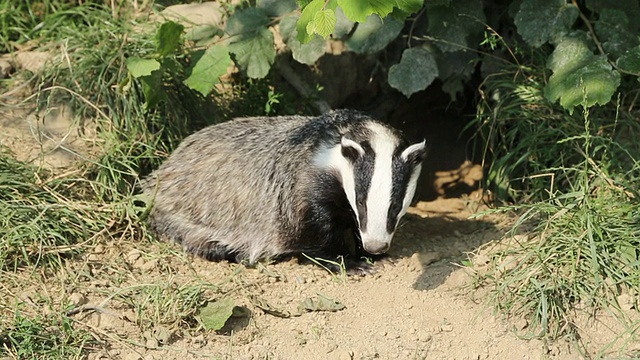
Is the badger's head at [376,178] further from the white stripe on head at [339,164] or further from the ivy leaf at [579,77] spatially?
the ivy leaf at [579,77]

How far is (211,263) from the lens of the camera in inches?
204

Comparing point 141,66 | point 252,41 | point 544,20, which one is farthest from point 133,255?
point 544,20

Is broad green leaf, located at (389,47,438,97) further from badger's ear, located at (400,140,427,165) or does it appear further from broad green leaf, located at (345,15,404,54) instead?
badger's ear, located at (400,140,427,165)

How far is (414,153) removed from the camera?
4.86 meters

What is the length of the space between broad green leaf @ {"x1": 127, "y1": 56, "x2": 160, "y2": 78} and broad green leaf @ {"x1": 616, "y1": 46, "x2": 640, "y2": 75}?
2525 millimetres

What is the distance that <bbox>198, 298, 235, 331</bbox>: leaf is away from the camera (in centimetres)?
424

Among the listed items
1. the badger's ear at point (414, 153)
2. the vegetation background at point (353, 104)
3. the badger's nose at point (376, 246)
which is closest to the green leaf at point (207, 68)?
the vegetation background at point (353, 104)

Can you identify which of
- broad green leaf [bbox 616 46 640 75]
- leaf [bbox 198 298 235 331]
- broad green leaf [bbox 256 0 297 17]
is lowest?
leaf [bbox 198 298 235 331]

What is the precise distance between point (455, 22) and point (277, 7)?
1.10 meters

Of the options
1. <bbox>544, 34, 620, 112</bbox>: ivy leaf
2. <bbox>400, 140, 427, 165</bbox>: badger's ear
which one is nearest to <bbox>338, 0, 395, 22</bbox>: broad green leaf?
<bbox>400, 140, 427, 165</bbox>: badger's ear

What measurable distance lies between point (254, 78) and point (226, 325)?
1926mm

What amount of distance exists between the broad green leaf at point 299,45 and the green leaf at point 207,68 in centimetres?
40

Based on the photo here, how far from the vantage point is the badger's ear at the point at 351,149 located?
187 inches

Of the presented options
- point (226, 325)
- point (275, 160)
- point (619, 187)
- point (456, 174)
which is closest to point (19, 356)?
point (226, 325)
